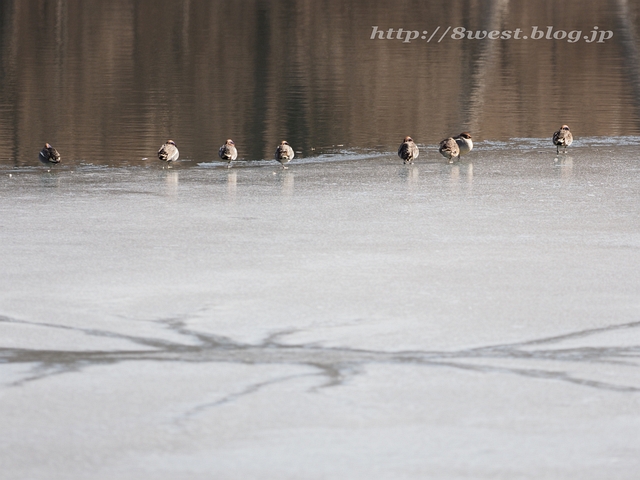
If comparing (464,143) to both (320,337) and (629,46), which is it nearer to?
(320,337)

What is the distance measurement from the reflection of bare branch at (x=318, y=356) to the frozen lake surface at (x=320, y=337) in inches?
0.6

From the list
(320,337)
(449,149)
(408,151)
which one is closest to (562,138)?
(449,149)

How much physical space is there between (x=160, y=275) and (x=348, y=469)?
3.13 metres

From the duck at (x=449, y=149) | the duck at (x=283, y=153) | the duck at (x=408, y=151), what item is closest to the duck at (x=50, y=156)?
the duck at (x=283, y=153)

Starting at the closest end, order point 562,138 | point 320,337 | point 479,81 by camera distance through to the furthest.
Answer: point 320,337
point 562,138
point 479,81

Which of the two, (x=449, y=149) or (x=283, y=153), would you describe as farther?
(x=449, y=149)

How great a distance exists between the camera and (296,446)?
377cm

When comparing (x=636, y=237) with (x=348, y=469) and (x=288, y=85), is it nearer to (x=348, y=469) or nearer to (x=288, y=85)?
(x=348, y=469)

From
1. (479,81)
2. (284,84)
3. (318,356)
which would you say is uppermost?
(479,81)

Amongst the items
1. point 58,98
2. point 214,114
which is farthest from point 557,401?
point 58,98

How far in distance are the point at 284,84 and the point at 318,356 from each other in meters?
19.2

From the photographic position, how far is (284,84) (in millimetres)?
23703

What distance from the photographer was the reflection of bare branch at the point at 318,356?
4625mm

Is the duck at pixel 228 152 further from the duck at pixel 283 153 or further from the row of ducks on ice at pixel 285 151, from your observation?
the duck at pixel 283 153
